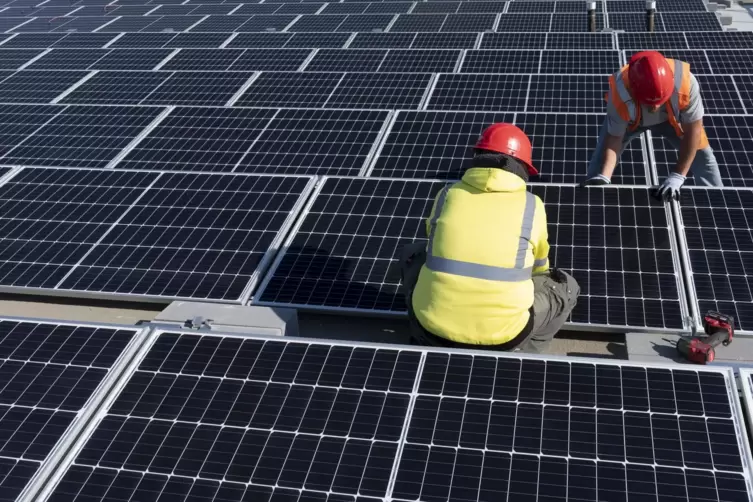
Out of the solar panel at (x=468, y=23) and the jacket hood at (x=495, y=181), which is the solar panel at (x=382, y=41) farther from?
the jacket hood at (x=495, y=181)

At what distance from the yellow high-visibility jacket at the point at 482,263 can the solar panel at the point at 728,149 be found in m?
5.28

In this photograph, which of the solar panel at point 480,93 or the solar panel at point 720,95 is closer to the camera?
the solar panel at point 720,95

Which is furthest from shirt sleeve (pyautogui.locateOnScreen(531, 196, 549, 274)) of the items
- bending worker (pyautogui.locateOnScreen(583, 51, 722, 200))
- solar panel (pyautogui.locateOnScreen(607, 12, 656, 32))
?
solar panel (pyautogui.locateOnScreen(607, 12, 656, 32))

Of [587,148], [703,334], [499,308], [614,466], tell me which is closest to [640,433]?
[614,466]

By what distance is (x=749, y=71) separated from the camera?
14.9 m

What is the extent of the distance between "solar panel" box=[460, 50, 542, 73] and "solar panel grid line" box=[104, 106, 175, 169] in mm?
6620

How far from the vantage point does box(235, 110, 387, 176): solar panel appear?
11.0 meters

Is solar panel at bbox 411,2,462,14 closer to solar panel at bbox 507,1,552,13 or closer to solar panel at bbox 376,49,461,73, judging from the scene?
solar panel at bbox 507,1,552,13

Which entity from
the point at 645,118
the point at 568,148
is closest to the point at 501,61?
the point at 568,148

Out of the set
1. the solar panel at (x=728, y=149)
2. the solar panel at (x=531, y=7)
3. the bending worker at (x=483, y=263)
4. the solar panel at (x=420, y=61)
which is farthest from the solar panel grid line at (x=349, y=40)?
the bending worker at (x=483, y=263)

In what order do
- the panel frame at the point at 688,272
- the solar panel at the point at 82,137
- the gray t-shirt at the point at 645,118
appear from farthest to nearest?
the solar panel at the point at 82,137, the gray t-shirt at the point at 645,118, the panel frame at the point at 688,272

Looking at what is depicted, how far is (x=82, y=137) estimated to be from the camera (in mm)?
12953

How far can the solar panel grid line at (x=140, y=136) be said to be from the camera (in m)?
11.9

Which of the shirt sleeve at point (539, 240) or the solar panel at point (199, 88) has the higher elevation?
the shirt sleeve at point (539, 240)
